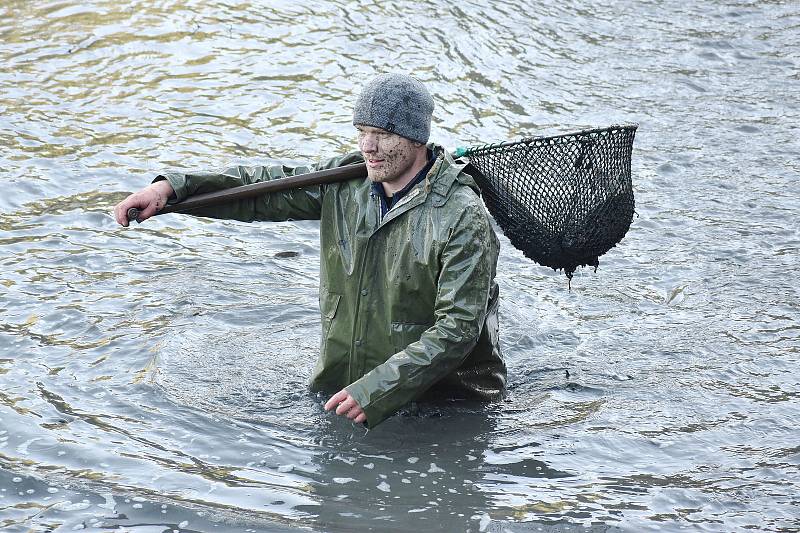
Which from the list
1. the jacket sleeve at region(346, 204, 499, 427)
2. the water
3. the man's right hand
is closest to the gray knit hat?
the jacket sleeve at region(346, 204, 499, 427)

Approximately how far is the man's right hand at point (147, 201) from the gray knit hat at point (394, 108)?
1066 mm

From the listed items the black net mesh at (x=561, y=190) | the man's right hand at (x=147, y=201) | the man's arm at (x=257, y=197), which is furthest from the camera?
the black net mesh at (x=561, y=190)

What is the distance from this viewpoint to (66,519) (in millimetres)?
4840

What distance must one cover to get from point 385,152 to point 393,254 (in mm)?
508

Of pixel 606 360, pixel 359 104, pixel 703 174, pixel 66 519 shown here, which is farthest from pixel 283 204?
pixel 703 174

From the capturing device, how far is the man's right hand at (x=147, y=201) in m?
5.60

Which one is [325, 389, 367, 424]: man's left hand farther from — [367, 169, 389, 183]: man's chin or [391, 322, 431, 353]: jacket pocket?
[367, 169, 389, 183]: man's chin

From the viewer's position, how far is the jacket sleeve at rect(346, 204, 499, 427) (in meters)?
5.09

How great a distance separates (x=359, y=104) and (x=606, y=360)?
2.70 metres

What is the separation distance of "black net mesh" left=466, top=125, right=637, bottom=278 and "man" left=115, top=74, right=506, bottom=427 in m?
0.37

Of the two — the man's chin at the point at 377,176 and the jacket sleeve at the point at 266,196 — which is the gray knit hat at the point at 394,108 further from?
the jacket sleeve at the point at 266,196

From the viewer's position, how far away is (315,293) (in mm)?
8078

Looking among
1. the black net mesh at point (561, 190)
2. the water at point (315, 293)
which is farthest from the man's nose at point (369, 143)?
the water at point (315, 293)

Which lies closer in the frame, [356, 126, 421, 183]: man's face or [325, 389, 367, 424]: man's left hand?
[325, 389, 367, 424]: man's left hand
